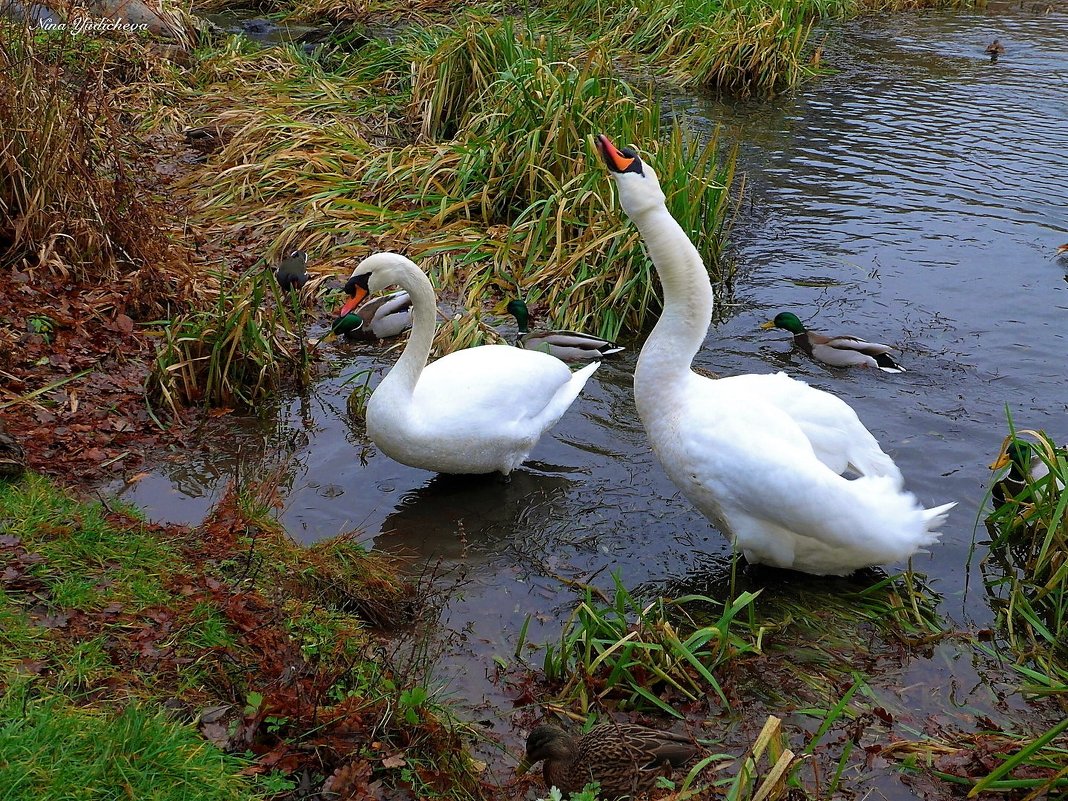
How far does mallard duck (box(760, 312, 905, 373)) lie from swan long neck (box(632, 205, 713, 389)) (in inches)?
110

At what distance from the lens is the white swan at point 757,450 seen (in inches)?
178

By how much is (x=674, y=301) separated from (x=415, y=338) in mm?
1574

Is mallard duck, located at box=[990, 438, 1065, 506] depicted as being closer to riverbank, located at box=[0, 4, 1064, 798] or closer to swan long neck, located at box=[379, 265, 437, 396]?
riverbank, located at box=[0, 4, 1064, 798]

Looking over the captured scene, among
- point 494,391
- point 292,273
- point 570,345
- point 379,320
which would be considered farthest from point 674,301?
point 292,273

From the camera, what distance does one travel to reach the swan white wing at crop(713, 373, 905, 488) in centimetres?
484

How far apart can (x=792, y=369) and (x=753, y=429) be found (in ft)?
9.61

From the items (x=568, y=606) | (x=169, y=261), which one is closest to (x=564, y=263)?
(x=169, y=261)

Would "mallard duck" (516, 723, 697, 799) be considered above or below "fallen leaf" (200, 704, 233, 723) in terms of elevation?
below

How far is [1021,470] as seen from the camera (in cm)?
514

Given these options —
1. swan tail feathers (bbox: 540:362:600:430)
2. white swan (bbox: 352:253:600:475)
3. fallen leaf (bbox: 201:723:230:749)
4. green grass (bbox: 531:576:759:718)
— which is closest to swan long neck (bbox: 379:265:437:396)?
white swan (bbox: 352:253:600:475)

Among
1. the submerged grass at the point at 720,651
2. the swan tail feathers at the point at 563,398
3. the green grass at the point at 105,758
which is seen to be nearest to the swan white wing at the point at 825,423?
the submerged grass at the point at 720,651

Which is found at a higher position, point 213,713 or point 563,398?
point 213,713

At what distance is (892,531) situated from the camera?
4.61 metres

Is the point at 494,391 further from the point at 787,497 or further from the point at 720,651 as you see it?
the point at 720,651
